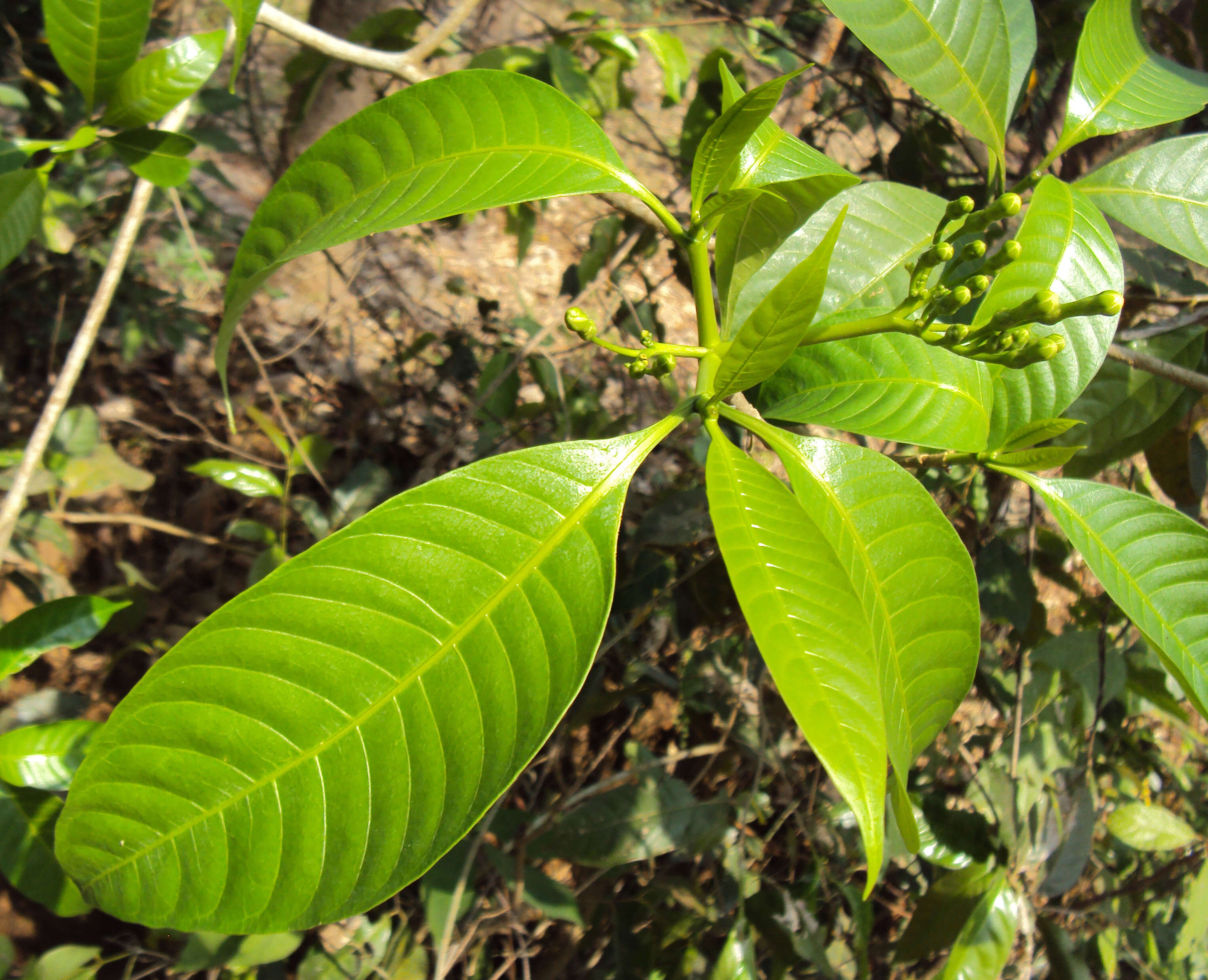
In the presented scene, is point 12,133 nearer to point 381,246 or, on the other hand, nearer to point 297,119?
point 297,119

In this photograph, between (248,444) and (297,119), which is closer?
(297,119)

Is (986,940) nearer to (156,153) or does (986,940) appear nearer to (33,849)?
(33,849)

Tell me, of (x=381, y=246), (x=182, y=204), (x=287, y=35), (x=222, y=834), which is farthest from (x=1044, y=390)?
(x=381, y=246)

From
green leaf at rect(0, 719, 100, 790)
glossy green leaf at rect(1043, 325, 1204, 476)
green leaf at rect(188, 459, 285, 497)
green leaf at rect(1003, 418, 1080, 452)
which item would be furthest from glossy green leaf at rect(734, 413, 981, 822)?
green leaf at rect(188, 459, 285, 497)

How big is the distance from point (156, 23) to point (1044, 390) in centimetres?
240

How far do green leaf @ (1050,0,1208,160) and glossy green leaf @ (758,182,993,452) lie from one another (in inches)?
7.3

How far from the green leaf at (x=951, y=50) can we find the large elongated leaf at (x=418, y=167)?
31 cm

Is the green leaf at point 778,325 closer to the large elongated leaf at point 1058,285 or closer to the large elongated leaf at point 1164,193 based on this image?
the large elongated leaf at point 1058,285

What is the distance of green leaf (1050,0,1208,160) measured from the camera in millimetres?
754

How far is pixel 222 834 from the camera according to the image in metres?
0.47

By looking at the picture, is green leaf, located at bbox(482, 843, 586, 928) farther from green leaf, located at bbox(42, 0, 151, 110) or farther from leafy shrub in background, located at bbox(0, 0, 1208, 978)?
green leaf, located at bbox(42, 0, 151, 110)

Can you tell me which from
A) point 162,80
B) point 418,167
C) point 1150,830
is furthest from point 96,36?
point 1150,830

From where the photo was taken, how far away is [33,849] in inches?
32.5

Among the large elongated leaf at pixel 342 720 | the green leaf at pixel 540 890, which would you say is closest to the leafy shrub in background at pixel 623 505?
the large elongated leaf at pixel 342 720
